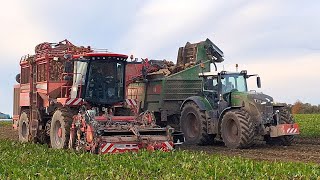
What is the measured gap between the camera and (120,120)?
13.6 m

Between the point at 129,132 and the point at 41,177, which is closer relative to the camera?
the point at 41,177

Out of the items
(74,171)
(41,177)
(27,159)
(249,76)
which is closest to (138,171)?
(74,171)

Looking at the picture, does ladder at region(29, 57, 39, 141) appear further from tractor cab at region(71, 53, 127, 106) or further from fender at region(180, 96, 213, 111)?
fender at region(180, 96, 213, 111)

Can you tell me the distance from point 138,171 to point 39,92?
8.83 m

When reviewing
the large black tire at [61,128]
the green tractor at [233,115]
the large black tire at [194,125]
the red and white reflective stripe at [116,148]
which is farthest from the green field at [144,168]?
the large black tire at [194,125]

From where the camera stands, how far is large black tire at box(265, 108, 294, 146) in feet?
48.8

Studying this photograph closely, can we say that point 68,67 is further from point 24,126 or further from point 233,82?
point 233,82

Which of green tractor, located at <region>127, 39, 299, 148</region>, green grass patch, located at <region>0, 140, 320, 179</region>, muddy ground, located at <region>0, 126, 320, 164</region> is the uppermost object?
green tractor, located at <region>127, 39, 299, 148</region>

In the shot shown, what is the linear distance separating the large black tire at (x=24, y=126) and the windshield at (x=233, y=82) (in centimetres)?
693

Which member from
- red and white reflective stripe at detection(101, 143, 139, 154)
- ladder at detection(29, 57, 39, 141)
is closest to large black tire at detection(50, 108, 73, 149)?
ladder at detection(29, 57, 39, 141)

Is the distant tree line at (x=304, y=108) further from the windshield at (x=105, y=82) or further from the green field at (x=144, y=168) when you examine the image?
the green field at (x=144, y=168)

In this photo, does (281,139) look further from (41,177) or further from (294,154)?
(41,177)

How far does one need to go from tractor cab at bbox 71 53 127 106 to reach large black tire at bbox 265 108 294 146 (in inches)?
187

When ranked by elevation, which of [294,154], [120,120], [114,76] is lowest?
[294,154]
